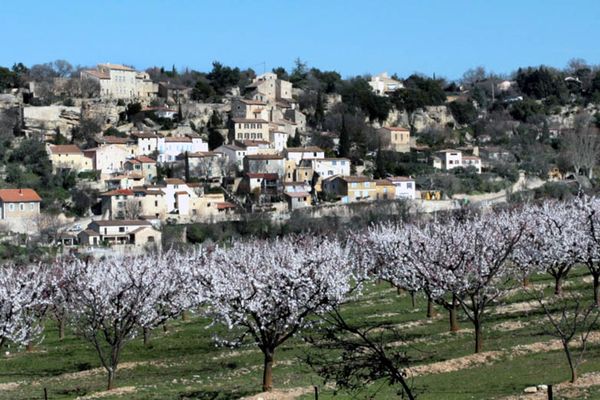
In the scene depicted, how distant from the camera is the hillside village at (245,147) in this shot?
79250mm

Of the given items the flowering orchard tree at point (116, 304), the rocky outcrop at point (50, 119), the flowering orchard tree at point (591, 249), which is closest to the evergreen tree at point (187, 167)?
the rocky outcrop at point (50, 119)

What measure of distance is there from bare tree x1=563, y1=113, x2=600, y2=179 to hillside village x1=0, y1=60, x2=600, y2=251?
0.21m

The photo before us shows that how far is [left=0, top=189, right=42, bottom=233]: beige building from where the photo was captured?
74.6m

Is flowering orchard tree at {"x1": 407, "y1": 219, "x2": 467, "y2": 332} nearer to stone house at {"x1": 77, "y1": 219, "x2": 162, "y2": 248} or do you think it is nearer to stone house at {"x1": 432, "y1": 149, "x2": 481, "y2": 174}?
stone house at {"x1": 77, "y1": 219, "x2": 162, "y2": 248}

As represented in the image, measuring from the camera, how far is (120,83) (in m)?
109

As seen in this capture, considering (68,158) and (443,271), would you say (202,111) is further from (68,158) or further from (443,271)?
(443,271)

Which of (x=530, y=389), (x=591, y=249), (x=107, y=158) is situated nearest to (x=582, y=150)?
(x=107, y=158)

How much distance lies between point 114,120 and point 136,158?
14885 millimetres

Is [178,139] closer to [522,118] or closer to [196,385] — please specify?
[522,118]

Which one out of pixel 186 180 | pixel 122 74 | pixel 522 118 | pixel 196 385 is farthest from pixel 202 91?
pixel 196 385

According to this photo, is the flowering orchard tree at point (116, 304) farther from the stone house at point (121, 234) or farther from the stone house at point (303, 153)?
the stone house at point (303, 153)

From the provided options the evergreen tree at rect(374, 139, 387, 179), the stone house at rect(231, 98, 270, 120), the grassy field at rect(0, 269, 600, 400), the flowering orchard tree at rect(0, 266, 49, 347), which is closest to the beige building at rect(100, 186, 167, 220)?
the evergreen tree at rect(374, 139, 387, 179)

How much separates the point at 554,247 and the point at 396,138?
7345 centimetres

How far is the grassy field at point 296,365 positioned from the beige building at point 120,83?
76.9m
